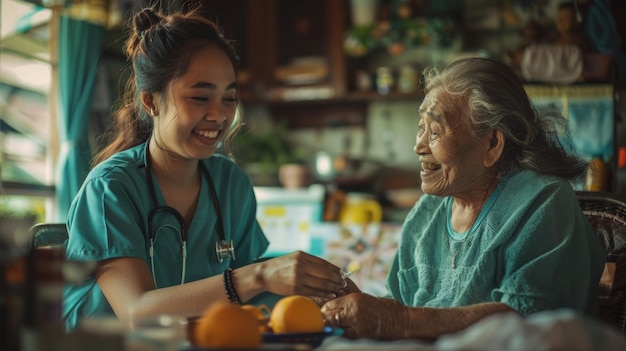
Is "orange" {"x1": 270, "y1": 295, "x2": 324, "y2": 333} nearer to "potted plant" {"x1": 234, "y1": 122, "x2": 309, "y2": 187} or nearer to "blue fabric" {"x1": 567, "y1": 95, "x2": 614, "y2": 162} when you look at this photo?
"blue fabric" {"x1": 567, "y1": 95, "x2": 614, "y2": 162}

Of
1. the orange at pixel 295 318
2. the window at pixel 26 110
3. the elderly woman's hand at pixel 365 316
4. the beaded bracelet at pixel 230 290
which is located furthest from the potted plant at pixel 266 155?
the orange at pixel 295 318

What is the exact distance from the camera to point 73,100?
4.76 metres

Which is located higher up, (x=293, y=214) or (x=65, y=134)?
(x=65, y=134)

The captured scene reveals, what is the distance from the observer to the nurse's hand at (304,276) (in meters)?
1.54

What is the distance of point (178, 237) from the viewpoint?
2008mm

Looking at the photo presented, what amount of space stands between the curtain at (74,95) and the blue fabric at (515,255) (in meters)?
3.13

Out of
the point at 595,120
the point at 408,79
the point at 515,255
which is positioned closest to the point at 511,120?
the point at 515,255

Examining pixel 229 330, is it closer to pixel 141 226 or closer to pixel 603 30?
pixel 141 226

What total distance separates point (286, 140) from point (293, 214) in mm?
1056

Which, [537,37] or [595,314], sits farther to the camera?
[537,37]

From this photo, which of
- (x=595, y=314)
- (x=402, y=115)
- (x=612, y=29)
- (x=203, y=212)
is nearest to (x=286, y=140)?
(x=402, y=115)

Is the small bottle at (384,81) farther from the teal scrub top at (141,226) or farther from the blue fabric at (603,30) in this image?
the teal scrub top at (141,226)

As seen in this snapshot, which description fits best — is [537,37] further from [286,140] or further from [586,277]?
[586,277]

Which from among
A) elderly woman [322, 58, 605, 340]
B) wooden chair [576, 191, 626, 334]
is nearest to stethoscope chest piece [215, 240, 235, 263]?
elderly woman [322, 58, 605, 340]
